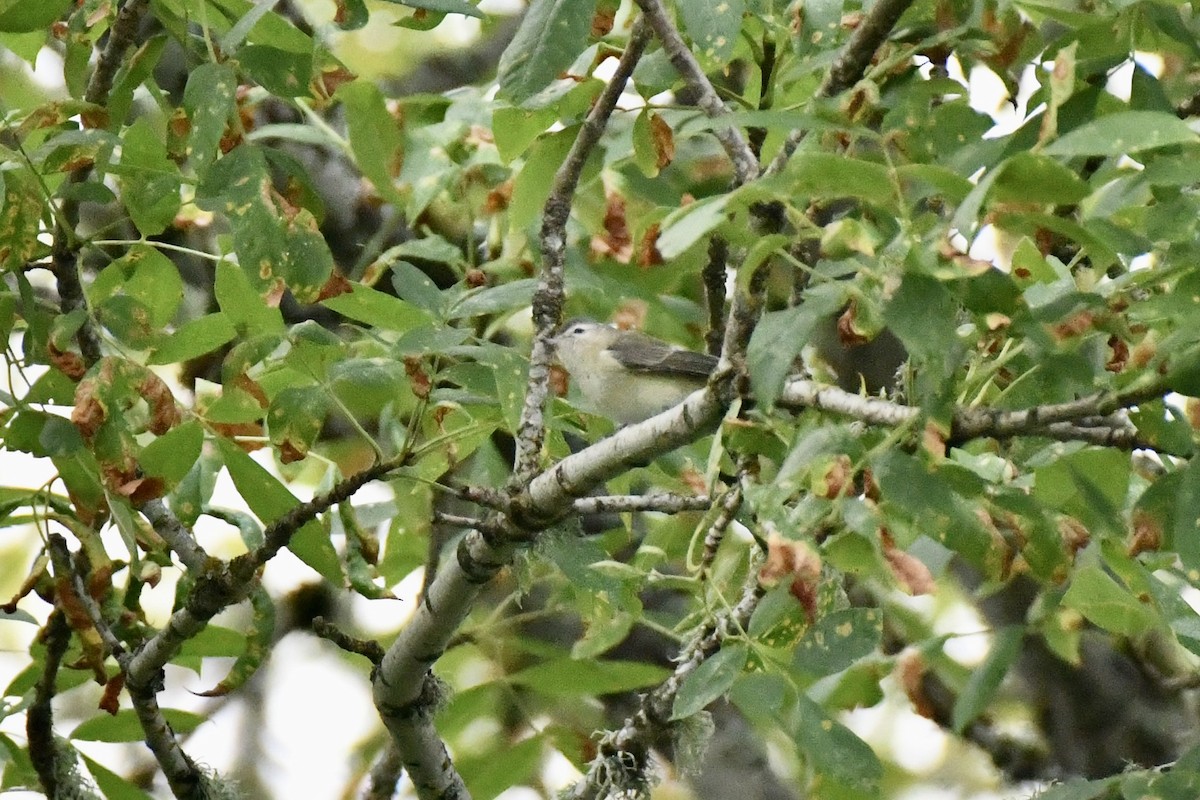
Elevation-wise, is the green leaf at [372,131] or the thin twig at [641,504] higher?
the green leaf at [372,131]

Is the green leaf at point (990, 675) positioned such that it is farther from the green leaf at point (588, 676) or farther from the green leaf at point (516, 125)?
the green leaf at point (588, 676)

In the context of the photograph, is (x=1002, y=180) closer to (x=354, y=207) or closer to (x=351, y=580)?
(x=351, y=580)

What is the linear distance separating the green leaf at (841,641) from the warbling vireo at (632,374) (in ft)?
9.12

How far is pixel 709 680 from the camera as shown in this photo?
2076 millimetres

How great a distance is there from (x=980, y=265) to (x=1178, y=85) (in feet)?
3.96

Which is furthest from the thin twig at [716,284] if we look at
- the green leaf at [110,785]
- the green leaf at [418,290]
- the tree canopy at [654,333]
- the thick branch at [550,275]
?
the green leaf at [110,785]

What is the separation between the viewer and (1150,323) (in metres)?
1.90

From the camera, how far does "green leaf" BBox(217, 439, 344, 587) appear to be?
288cm

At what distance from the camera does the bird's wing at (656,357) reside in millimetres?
4848

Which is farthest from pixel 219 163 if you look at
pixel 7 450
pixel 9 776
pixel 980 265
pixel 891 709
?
pixel 891 709

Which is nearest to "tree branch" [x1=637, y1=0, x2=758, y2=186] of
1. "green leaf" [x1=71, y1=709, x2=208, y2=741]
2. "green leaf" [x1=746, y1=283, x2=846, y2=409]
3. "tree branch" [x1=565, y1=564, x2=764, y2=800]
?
"green leaf" [x1=746, y1=283, x2=846, y2=409]

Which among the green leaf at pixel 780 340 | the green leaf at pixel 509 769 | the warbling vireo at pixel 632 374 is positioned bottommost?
the green leaf at pixel 509 769

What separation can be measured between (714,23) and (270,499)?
141 centimetres

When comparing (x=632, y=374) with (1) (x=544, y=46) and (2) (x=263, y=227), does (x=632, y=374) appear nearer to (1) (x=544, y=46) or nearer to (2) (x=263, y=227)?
(2) (x=263, y=227)
